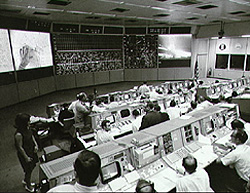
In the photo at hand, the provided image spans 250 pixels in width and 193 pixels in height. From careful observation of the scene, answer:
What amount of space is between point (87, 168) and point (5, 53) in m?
7.00

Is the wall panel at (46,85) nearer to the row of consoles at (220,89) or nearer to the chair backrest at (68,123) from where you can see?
the chair backrest at (68,123)

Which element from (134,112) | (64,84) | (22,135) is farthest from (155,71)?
(22,135)

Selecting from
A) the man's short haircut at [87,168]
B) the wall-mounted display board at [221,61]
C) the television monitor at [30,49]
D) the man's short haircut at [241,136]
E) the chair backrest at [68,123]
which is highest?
the television monitor at [30,49]

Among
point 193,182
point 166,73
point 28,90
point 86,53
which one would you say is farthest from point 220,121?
point 166,73

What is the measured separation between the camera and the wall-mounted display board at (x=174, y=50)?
12.0 metres

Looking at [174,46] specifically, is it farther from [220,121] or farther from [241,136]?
[241,136]

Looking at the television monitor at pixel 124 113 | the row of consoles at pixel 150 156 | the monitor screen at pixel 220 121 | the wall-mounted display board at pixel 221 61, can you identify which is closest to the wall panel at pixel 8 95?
the television monitor at pixel 124 113

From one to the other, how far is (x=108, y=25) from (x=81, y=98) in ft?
24.1

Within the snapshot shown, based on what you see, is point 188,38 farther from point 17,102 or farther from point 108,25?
point 17,102

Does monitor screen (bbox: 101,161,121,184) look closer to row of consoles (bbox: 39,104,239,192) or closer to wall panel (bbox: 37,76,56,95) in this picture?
row of consoles (bbox: 39,104,239,192)

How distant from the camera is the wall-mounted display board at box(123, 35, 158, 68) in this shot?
467 inches

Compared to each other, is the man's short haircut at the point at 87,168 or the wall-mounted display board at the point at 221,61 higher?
the wall-mounted display board at the point at 221,61

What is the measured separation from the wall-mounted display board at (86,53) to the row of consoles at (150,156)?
8004mm

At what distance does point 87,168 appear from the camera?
5.56 feet
